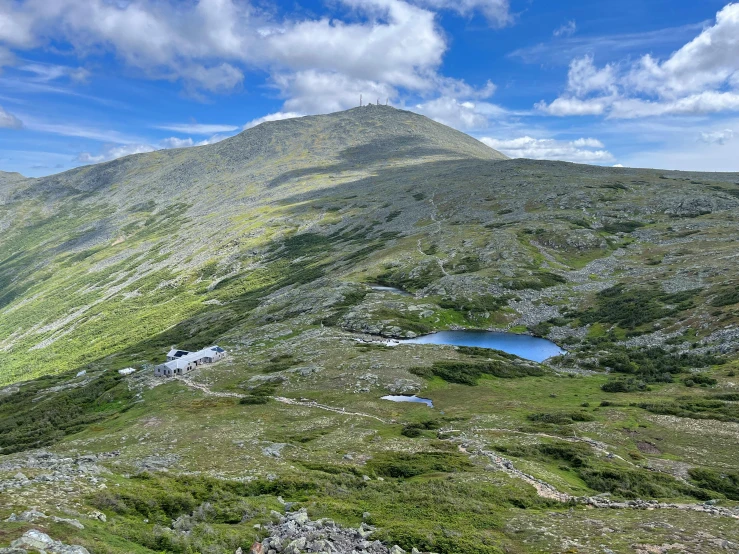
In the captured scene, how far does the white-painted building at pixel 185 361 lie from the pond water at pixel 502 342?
3775 cm

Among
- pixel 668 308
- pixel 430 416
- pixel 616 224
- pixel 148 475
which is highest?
pixel 616 224

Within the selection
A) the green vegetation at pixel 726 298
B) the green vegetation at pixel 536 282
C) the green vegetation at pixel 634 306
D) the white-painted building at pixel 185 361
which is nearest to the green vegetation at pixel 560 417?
the green vegetation at pixel 634 306

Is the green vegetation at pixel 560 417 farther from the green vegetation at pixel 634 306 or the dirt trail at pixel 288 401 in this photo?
the green vegetation at pixel 634 306

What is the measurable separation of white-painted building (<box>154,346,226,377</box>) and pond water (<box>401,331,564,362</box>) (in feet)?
124

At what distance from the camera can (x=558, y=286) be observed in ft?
381

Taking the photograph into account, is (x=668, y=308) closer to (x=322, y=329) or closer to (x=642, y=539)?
(x=322, y=329)

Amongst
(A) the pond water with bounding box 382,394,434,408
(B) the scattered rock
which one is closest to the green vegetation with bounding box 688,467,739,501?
(A) the pond water with bounding box 382,394,434,408

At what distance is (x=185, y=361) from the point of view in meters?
80.6

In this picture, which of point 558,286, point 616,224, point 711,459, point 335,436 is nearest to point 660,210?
point 616,224

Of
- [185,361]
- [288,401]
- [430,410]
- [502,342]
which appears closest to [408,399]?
[430,410]

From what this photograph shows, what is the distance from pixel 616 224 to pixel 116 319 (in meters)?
196

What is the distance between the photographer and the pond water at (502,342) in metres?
87.9

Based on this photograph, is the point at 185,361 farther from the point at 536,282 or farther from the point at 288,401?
the point at 536,282

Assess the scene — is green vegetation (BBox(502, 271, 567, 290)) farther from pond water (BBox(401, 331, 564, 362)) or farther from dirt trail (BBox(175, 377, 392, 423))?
dirt trail (BBox(175, 377, 392, 423))
